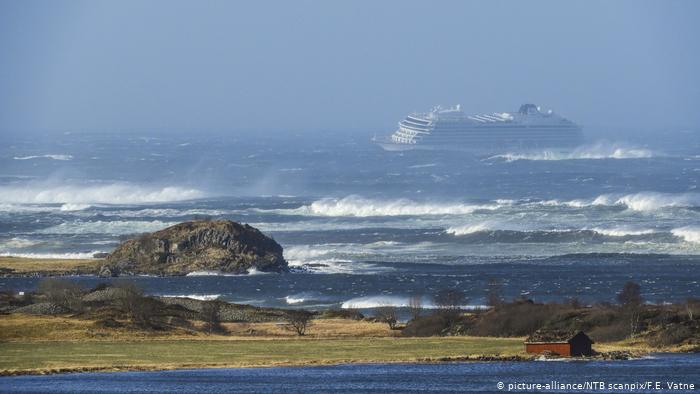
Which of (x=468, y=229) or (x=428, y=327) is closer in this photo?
(x=428, y=327)

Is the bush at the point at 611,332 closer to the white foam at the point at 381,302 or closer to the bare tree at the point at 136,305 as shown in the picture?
the white foam at the point at 381,302

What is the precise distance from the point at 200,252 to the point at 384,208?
33.6 metres

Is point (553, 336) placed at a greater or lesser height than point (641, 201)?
lesser

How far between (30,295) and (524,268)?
2261cm

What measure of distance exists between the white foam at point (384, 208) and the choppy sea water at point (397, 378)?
5835 cm

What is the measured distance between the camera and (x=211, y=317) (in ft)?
200

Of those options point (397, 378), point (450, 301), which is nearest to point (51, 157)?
point (450, 301)

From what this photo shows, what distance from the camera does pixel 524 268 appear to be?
7669 cm

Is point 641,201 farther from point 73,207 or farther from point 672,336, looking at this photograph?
Answer: point 672,336

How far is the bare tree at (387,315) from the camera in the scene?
194ft

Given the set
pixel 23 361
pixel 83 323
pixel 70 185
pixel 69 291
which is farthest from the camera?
pixel 70 185

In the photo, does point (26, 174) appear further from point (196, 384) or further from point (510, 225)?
point (196, 384)

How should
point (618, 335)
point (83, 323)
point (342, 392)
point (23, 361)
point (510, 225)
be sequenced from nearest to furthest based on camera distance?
1. point (342, 392)
2. point (23, 361)
3. point (618, 335)
4. point (83, 323)
5. point (510, 225)

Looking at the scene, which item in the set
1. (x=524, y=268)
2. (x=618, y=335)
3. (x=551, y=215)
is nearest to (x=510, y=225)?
(x=551, y=215)
